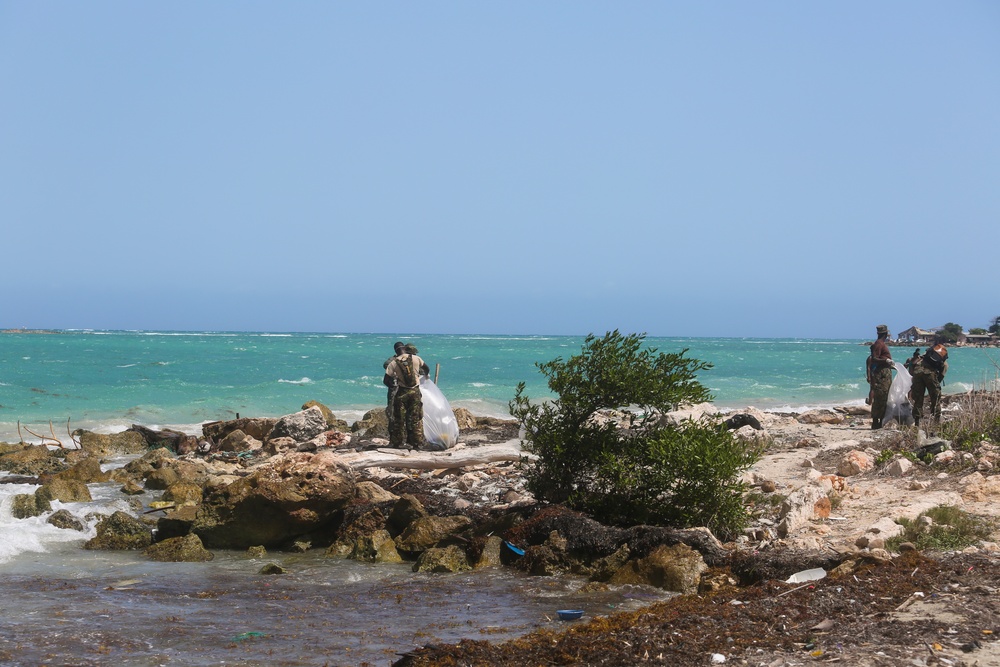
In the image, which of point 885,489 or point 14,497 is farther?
point 14,497

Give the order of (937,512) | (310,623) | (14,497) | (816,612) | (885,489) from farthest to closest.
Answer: (14,497) → (885,489) → (937,512) → (310,623) → (816,612)

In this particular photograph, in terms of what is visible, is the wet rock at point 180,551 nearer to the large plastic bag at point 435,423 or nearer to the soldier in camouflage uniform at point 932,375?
the large plastic bag at point 435,423

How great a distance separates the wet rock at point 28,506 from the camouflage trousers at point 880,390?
12.9m

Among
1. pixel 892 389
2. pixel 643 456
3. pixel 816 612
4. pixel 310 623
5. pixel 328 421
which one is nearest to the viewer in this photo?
pixel 816 612

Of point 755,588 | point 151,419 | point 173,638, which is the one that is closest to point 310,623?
point 173,638

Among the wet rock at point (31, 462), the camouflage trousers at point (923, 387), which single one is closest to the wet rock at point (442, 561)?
the camouflage trousers at point (923, 387)

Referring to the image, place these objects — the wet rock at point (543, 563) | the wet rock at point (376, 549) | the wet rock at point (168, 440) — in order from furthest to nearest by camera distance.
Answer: the wet rock at point (168, 440)
the wet rock at point (376, 549)
the wet rock at point (543, 563)

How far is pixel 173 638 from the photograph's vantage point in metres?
6.73

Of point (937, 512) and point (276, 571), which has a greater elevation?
point (937, 512)

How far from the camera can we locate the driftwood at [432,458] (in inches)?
516

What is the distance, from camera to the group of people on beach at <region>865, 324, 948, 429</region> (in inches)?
611

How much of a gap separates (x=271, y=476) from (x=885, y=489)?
698 centimetres

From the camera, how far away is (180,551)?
986 cm

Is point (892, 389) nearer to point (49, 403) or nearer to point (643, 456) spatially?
point (643, 456)
